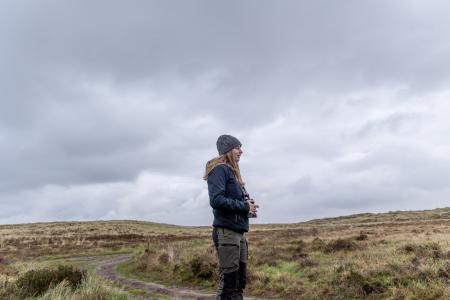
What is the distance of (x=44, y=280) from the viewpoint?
8.77 meters

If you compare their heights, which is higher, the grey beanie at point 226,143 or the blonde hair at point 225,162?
the grey beanie at point 226,143

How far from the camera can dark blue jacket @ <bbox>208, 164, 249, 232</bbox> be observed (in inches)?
208

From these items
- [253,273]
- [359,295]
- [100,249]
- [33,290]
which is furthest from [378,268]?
[100,249]

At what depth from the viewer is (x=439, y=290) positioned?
839cm

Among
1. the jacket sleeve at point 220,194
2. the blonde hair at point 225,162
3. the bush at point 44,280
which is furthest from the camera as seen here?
the bush at point 44,280

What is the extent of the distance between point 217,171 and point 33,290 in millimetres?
5134

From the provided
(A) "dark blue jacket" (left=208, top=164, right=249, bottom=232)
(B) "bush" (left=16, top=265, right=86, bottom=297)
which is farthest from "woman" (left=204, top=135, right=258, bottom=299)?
(B) "bush" (left=16, top=265, right=86, bottom=297)

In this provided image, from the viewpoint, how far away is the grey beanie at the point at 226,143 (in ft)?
19.0

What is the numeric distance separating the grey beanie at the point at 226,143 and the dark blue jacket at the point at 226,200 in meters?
0.27

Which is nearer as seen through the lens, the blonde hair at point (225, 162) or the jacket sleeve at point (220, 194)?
the jacket sleeve at point (220, 194)

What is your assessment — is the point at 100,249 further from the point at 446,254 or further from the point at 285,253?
the point at 446,254

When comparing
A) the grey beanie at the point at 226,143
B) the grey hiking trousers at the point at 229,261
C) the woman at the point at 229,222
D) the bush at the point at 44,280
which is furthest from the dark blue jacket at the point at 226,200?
the bush at the point at 44,280

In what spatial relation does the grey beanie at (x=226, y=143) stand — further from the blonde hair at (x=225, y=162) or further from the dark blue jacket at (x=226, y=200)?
the dark blue jacket at (x=226, y=200)

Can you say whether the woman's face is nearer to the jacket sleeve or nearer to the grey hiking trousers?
the jacket sleeve
